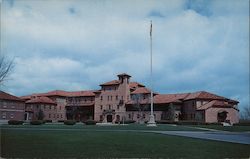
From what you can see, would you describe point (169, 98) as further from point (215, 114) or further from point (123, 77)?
point (215, 114)

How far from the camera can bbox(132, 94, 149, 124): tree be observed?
92.0m

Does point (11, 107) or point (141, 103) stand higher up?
point (141, 103)

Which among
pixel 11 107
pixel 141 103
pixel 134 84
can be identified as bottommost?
pixel 11 107

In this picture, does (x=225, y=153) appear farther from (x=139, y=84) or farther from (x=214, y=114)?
(x=139, y=84)

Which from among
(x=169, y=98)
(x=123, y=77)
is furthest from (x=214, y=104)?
(x=123, y=77)

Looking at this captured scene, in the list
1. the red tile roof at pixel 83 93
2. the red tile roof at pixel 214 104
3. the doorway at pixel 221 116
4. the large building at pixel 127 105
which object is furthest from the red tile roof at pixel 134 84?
the doorway at pixel 221 116

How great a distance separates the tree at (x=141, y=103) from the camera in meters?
92.0

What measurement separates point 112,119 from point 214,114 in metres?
32.2

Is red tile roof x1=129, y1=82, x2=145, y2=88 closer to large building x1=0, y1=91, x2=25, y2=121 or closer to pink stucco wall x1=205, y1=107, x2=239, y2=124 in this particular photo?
pink stucco wall x1=205, y1=107, x2=239, y2=124

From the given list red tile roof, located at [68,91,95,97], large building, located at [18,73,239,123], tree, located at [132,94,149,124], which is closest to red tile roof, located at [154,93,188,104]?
large building, located at [18,73,239,123]

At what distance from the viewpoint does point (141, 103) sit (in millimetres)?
93625

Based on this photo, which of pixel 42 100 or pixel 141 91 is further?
pixel 42 100

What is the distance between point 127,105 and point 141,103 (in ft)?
16.4

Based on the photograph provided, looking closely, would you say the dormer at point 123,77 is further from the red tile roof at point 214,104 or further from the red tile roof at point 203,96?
the red tile roof at point 214,104
